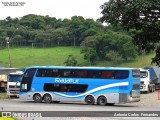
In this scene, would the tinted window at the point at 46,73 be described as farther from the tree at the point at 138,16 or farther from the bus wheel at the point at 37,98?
the tree at the point at 138,16

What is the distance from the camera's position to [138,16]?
37.2 feet

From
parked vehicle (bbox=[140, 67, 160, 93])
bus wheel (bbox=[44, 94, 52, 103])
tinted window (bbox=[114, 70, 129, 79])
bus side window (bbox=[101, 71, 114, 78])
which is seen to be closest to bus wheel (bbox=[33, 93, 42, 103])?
bus wheel (bbox=[44, 94, 52, 103])

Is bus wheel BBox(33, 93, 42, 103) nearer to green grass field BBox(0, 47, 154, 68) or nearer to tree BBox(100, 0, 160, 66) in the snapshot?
tree BBox(100, 0, 160, 66)

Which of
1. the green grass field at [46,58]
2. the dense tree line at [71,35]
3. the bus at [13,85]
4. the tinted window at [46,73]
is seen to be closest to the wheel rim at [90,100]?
the tinted window at [46,73]

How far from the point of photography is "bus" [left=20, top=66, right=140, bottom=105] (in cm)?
3027

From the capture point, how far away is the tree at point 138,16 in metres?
11.1

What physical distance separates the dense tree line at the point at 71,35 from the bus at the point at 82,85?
5483 centimetres

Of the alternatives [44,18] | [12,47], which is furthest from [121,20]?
[44,18]

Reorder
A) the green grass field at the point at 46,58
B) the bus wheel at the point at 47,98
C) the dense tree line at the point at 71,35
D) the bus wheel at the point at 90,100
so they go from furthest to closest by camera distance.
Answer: the dense tree line at the point at 71,35
the green grass field at the point at 46,58
the bus wheel at the point at 47,98
the bus wheel at the point at 90,100

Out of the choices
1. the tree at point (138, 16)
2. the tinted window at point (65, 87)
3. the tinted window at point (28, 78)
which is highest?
the tree at point (138, 16)

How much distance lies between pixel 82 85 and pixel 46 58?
65465 mm

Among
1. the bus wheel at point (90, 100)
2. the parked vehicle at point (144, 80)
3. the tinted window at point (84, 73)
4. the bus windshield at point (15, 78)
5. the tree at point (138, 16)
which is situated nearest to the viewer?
the tree at point (138, 16)

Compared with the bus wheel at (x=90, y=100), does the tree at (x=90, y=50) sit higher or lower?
higher

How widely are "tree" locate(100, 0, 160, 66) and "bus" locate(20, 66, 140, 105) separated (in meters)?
17.5
